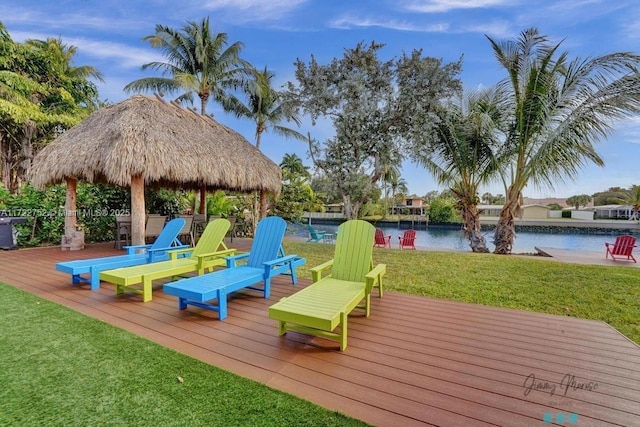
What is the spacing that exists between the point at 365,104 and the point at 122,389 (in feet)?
37.5

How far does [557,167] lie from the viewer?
29.6 feet

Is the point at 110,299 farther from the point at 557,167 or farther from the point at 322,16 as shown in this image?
the point at 557,167

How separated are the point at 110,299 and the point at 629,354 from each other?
5.87 metres

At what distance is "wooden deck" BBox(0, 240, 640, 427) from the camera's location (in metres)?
1.97

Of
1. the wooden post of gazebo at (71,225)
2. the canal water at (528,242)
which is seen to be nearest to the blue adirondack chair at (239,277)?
the wooden post of gazebo at (71,225)

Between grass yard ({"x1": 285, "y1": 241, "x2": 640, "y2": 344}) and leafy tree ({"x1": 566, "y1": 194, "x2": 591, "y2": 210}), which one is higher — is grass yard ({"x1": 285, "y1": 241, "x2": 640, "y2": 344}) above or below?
below

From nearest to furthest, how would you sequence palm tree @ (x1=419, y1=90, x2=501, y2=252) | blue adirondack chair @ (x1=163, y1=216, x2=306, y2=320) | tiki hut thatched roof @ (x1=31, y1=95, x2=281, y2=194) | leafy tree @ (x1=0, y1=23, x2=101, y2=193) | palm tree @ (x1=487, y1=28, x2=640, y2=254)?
blue adirondack chair @ (x1=163, y1=216, x2=306, y2=320), tiki hut thatched roof @ (x1=31, y1=95, x2=281, y2=194), palm tree @ (x1=487, y1=28, x2=640, y2=254), palm tree @ (x1=419, y1=90, x2=501, y2=252), leafy tree @ (x1=0, y1=23, x2=101, y2=193)

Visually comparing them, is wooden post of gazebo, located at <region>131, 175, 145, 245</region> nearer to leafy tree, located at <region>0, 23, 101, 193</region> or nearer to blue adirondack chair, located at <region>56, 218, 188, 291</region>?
blue adirondack chair, located at <region>56, 218, 188, 291</region>

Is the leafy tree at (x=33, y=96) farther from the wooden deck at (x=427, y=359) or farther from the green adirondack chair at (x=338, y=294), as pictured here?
the green adirondack chair at (x=338, y=294)

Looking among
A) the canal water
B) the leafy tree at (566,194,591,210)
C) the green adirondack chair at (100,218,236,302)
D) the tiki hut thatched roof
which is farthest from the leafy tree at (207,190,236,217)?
the leafy tree at (566,194,591,210)

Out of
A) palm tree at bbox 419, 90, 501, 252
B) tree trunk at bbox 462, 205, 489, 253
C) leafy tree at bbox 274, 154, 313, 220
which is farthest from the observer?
leafy tree at bbox 274, 154, 313, 220

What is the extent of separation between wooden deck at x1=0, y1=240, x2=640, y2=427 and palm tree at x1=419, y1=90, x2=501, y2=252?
7880 mm

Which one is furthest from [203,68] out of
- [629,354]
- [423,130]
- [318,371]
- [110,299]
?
[629,354]

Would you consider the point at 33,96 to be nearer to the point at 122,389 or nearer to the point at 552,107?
the point at 122,389
